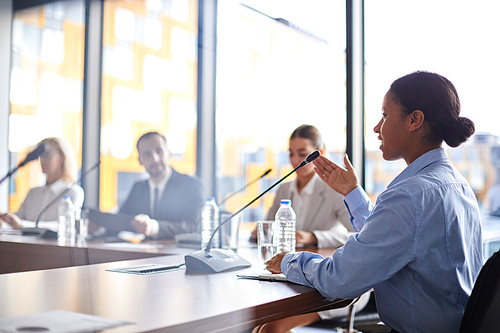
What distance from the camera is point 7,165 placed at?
1.51 meters

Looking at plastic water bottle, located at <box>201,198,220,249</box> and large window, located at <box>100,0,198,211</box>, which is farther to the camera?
large window, located at <box>100,0,198,211</box>

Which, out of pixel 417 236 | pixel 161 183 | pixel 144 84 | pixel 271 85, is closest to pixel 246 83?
pixel 271 85

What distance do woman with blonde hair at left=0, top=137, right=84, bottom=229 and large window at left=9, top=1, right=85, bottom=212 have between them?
9 centimetres

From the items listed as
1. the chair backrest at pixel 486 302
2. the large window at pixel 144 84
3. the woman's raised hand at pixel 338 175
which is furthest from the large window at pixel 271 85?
the chair backrest at pixel 486 302

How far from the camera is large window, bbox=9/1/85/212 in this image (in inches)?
59.5

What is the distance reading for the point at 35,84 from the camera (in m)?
1.72

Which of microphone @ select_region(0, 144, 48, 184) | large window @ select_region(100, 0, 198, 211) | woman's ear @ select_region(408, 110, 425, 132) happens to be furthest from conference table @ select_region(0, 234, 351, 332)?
large window @ select_region(100, 0, 198, 211)

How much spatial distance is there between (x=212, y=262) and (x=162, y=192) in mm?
1795

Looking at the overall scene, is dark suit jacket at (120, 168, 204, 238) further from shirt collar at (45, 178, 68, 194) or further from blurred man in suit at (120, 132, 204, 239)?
shirt collar at (45, 178, 68, 194)

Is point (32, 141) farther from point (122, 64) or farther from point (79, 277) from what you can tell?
point (122, 64)

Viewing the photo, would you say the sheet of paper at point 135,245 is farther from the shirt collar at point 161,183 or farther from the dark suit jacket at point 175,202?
the shirt collar at point 161,183

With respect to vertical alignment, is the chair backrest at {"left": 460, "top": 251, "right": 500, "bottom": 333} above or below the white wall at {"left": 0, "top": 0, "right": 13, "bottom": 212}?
below

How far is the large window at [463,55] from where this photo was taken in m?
2.77

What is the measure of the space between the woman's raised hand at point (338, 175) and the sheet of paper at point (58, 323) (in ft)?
3.33
